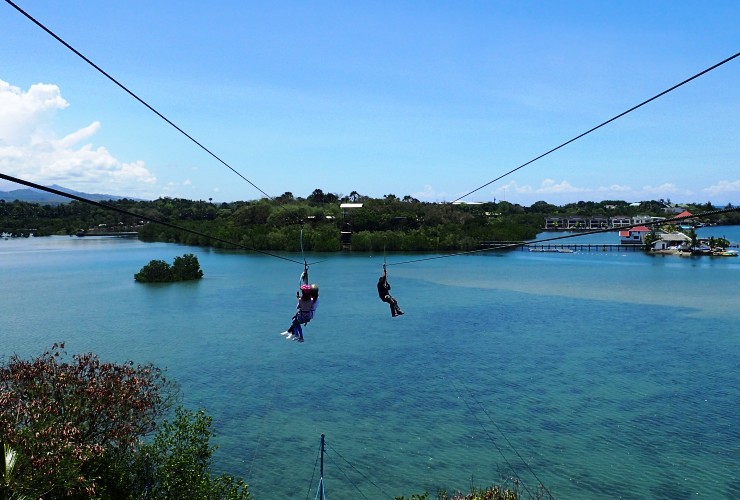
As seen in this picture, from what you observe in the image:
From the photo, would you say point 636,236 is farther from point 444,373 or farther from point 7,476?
point 7,476

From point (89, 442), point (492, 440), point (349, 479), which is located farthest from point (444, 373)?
point (89, 442)

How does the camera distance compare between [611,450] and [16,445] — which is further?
[611,450]

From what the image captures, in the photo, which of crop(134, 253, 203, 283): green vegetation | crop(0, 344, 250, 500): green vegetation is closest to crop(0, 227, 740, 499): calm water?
crop(134, 253, 203, 283): green vegetation

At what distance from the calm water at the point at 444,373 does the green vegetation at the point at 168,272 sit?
7.86 ft

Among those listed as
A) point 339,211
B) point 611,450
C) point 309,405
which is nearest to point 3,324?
point 309,405

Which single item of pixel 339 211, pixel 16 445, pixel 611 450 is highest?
pixel 339 211

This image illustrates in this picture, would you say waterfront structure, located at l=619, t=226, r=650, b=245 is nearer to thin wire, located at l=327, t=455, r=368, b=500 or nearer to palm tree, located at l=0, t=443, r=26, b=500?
thin wire, located at l=327, t=455, r=368, b=500

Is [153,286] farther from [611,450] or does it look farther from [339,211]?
[339,211]

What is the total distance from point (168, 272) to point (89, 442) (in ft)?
215

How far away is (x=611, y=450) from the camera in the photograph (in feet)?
89.4

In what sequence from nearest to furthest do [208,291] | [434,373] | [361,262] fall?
1. [434,373]
2. [208,291]
3. [361,262]

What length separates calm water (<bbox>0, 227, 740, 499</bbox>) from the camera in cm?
2558

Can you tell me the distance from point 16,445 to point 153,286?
6665 cm

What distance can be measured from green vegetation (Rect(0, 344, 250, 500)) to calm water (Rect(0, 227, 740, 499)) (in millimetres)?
5466
